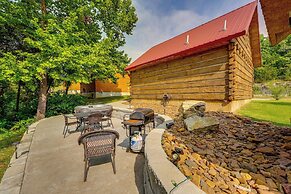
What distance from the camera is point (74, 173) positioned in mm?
3543

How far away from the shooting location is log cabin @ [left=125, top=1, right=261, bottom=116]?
722 cm

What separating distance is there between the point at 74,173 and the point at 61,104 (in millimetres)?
12621

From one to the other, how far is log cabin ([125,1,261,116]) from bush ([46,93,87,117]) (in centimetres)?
659

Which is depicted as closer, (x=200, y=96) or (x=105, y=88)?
(x=200, y=96)

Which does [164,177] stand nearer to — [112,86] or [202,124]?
[202,124]

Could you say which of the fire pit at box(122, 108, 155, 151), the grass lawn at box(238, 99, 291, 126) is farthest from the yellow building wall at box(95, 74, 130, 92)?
the fire pit at box(122, 108, 155, 151)

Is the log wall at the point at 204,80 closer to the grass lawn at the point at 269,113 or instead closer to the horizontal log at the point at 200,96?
the horizontal log at the point at 200,96

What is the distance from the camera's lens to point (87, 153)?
11.3 feet

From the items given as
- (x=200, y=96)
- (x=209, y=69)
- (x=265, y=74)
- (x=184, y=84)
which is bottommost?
(x=200, y=96)

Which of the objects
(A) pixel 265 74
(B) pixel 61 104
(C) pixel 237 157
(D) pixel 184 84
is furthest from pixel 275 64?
(C) pixel 237 157

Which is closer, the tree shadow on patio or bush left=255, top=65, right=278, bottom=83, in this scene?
the tree shadow on patio

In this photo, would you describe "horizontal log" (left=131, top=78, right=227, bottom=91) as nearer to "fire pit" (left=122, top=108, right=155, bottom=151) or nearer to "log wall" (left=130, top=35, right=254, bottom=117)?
"log wall" (left=130, top=35, right=254, bottom=117)

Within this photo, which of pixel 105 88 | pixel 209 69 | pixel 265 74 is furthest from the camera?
pixel 265 74

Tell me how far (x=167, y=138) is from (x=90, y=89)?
24202mm
